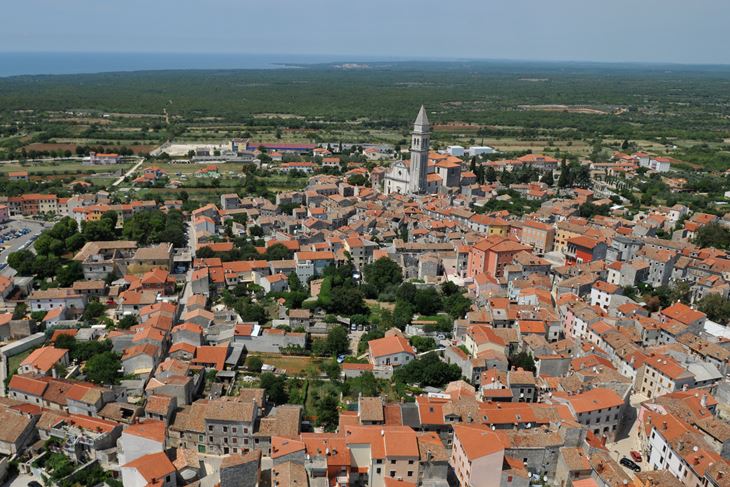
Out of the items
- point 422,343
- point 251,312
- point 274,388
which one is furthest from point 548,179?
point 274,388

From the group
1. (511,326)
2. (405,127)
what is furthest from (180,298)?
(405,127)

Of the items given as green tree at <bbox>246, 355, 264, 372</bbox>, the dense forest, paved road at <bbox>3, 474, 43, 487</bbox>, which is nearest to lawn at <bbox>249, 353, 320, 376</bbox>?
green tree at <bbox>246, 355, 264, 372</bbox>

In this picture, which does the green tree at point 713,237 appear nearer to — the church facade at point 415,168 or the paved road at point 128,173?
the church facade at point 415,168

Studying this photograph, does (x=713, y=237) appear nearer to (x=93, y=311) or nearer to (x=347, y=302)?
(x=347, y=302)

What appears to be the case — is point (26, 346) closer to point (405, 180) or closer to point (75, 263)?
point (75, 263)

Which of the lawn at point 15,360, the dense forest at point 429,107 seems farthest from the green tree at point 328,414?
the dense forest at point 429,107

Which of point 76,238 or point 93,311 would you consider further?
point 76,238
